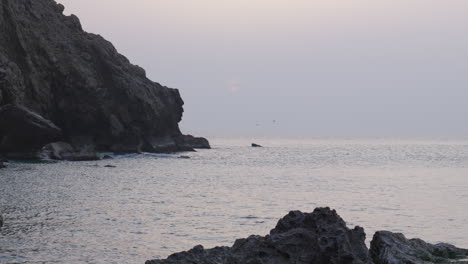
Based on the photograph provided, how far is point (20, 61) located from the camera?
2995 inches

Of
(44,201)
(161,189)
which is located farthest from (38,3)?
(44,201)

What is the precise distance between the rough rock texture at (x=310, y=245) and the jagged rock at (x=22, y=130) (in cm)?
4760

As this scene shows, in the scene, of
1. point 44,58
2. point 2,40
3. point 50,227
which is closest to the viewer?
point 50,227

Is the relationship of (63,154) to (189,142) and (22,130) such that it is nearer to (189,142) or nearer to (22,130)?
(22,130)

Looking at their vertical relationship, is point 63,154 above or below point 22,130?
below

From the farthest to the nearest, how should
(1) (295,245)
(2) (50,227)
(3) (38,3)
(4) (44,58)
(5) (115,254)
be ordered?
(3) (38,3)
(4) (44,58)
(2) (50,227)
(5) (115,254)
(1) (295,245)

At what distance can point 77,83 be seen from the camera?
85688mm

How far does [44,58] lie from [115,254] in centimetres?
6796

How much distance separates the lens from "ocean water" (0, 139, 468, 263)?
835 inches

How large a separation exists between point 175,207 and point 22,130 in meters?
29.0

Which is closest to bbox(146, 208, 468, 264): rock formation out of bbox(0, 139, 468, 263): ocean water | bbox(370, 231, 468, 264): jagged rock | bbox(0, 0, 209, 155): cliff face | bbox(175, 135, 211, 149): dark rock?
bbox(370, 231, 468, 264): jagged rock

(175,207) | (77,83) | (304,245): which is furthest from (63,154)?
(304,245)

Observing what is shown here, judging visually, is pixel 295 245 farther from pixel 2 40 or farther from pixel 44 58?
pixel 44 58

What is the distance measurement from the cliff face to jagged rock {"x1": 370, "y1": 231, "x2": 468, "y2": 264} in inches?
2345
